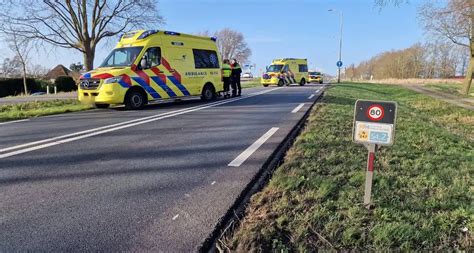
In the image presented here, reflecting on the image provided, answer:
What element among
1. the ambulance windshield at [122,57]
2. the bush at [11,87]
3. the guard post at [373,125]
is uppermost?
the ambulance windshield at [122,57]

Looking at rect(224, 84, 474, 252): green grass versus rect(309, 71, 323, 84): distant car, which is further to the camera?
rect(309, 71, 323, 84): distant car

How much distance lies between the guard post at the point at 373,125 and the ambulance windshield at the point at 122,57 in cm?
942

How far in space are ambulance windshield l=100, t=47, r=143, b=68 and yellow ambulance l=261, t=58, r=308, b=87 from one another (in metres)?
19.6

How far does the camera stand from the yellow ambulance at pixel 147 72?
11.0m

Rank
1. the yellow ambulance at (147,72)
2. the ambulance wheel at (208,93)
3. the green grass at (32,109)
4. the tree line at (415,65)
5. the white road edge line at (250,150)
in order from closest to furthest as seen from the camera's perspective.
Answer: the white road edge line at (250,150) < the green grass at (32,109) < the yellow ambulance at (147,72) < the ambulance wheel at (208,93) < the tree line at (415,65)

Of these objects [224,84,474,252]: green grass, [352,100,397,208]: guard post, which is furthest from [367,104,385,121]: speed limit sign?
[224,84,474,252]: green grass

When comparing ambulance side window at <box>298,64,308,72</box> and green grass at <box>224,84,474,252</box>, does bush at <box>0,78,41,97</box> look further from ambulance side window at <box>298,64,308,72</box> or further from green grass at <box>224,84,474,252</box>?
green grass at <box>224,84,474,252</box>

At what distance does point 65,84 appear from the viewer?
38438mm

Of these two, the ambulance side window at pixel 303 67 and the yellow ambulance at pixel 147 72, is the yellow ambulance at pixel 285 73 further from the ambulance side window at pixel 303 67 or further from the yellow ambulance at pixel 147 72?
the yellow ambulance at pixel 147 72

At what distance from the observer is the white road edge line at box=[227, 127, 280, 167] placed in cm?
485

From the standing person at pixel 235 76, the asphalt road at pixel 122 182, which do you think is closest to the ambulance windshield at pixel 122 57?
the asphalt road at pixel 122 182

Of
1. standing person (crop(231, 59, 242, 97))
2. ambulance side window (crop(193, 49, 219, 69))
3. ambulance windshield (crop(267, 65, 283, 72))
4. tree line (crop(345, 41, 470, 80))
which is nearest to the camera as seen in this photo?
ambulance side window (crop(193, 49, 219, 69))

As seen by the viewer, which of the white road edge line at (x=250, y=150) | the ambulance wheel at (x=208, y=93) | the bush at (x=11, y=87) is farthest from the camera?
the bush at (x=11, y=87)

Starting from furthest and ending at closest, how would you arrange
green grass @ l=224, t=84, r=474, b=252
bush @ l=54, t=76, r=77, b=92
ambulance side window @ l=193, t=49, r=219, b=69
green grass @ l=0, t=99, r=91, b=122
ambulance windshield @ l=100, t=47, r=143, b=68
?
bush @ l=54, t=76, r=77, b=92 < ambulance side window @ l=193, t=49, r=219, b=69 < ambulance windshield @ l=100, t=47, r=143, b=68 < green grass @ l=0, t=99, r=91, b=122 < green grass @ l=224, t=84, r=474, b=252
